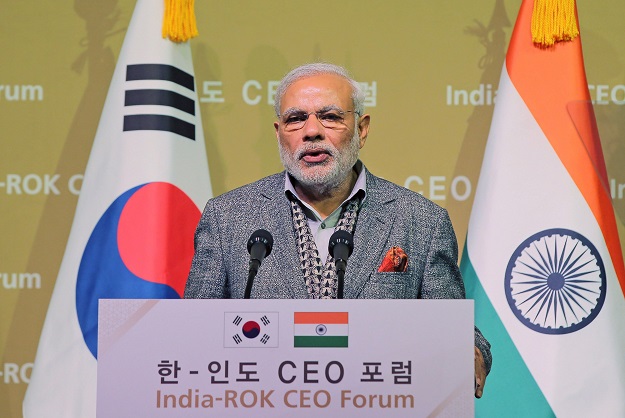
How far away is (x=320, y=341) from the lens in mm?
1805

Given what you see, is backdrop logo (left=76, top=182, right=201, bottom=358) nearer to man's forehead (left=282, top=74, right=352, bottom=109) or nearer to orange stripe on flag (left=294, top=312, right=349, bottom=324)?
man's forehead (left=282, top=74, right=352, bottom=109)

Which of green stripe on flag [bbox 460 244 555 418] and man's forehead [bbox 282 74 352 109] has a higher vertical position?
man's forehead [bbox 282 74 352 109]

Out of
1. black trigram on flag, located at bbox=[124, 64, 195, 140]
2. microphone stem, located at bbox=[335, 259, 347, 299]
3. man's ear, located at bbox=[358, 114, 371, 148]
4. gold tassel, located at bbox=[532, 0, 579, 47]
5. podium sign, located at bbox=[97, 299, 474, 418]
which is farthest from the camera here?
black trigram on flag, located at bbox=[124, 64, 195, 140]

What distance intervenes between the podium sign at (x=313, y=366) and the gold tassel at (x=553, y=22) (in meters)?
1.94

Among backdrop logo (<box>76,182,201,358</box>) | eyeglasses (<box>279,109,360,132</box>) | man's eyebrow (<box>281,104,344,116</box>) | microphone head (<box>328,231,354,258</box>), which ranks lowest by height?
microphone head (<box>328,231,354,258</box>)

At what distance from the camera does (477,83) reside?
12.8 feet

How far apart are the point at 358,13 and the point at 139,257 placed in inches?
58.0

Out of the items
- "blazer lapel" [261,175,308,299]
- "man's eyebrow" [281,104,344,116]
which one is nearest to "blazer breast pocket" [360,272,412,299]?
"blazer lapel" [261,175,308,299]

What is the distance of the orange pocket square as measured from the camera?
2.32 metres

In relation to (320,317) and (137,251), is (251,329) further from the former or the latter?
(137,251)

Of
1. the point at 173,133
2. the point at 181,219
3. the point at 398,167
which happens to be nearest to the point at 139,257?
the point at 181,219

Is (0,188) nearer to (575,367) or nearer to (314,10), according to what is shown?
(314,10)

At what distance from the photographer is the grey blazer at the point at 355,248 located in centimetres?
247

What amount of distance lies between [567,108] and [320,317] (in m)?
2.02
